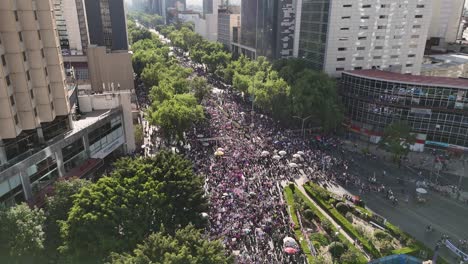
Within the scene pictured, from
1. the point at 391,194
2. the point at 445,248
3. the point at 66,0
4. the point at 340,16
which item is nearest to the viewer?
the point at 445,248

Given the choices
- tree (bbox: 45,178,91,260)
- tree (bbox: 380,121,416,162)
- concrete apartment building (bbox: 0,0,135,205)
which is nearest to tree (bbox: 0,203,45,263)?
tree (bbox: 45,178,91,260)

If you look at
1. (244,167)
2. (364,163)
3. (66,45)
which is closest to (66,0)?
(66,45)

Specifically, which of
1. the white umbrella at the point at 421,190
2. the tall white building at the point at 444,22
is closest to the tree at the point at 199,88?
the white umbrella at the point at 421,190

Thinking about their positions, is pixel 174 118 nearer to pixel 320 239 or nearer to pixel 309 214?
pixel 309 214

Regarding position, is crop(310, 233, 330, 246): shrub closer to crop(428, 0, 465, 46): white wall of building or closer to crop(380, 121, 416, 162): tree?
crop(380, 121, 416, 162): tree

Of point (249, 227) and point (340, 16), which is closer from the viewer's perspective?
point (249, 227)

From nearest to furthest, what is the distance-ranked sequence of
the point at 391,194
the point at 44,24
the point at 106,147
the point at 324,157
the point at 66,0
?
the point at 44,24 → the point at 391,194 → the point at 106,147 → the point at 324,157 → the point at 66,0

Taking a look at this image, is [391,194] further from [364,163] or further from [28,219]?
[28,219]

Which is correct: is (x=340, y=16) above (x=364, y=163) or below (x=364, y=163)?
above
